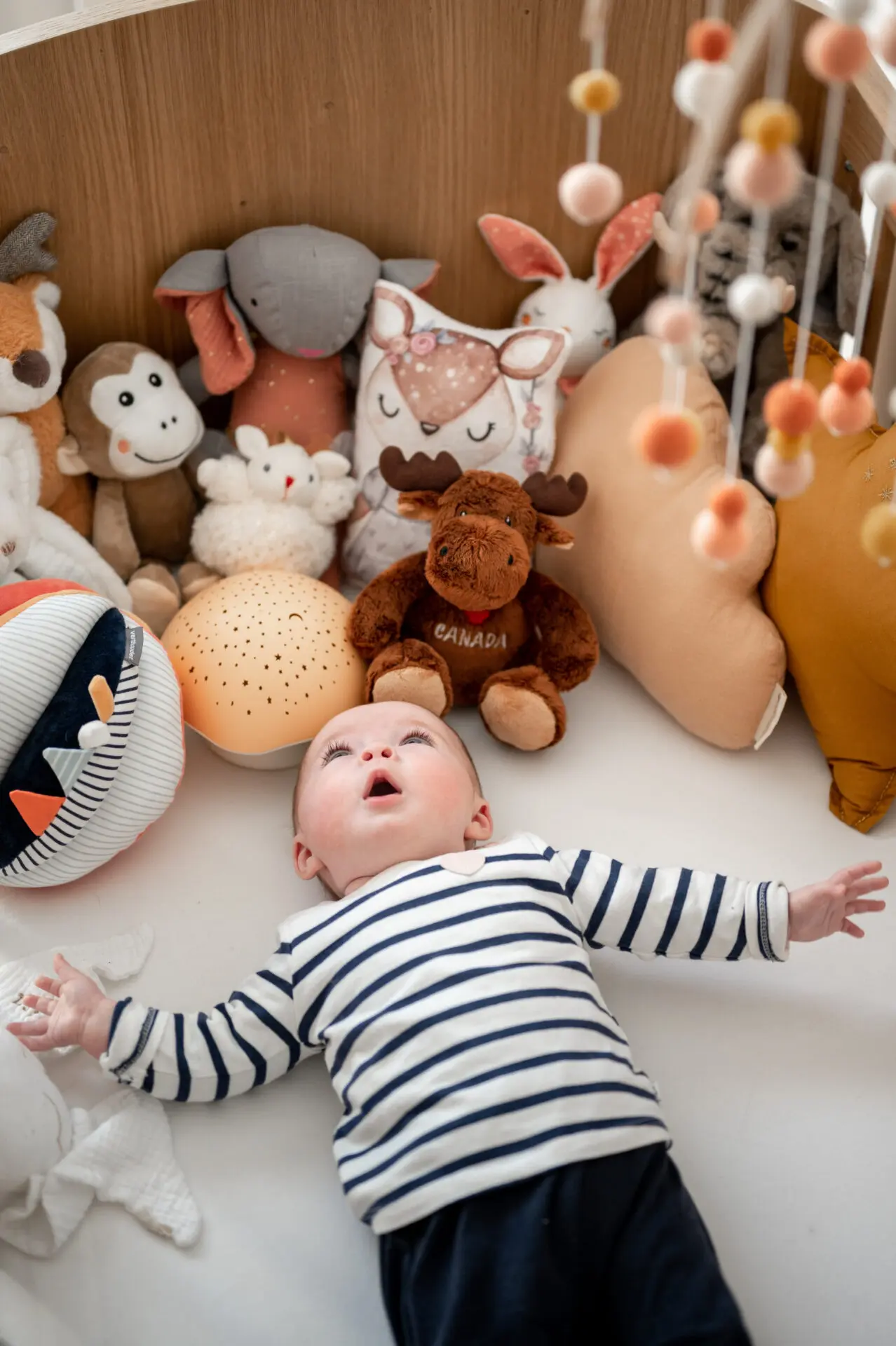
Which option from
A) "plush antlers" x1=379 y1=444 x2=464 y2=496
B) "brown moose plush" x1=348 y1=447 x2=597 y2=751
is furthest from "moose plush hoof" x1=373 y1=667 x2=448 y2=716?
"plush antlers" x1=379 y1=444 x2=464 y2=496

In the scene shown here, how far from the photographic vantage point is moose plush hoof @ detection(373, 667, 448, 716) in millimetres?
1217

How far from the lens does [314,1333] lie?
85 cm

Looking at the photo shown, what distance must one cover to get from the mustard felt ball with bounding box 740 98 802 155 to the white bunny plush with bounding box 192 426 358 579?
921mm

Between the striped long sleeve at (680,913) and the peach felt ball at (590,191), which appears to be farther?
the striped long sleeve at (680,913)

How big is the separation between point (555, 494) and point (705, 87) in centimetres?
73

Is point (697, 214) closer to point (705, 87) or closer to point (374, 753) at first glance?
point (705, 87)

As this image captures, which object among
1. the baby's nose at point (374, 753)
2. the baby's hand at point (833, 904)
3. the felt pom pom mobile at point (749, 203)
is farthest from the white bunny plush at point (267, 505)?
the felt pom pom mobile at point (749, 203)

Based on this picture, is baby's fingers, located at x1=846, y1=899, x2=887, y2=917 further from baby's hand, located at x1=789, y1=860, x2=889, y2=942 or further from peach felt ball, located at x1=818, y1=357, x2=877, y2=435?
peach felt ball, located at x1=818, y1=357, x2=877, y2=435

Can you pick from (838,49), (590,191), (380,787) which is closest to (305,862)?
(380,787)

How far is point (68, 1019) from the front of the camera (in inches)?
37.6

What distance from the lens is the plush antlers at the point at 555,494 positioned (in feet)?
4.18

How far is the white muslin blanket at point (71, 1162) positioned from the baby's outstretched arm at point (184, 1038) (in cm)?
3

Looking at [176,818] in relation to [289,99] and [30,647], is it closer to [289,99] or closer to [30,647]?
[30,647]

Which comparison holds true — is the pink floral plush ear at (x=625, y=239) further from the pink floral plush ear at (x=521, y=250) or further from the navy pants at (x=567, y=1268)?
the navy pants at (x=567, y=1268)
